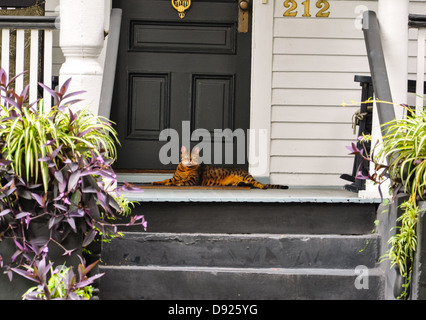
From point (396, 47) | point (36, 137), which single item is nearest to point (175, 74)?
point (396, 47)

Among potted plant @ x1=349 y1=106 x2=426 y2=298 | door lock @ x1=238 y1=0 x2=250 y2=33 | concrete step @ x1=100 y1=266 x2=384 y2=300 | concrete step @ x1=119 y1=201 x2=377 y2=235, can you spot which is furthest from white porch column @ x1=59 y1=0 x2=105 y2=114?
door lock @ x1=238 y1=0 x2=250 y2=33

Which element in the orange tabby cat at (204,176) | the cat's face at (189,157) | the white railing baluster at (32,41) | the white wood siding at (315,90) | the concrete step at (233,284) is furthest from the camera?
the white wood siding at (315,90)

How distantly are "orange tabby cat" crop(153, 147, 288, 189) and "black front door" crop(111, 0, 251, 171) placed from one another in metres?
0.25

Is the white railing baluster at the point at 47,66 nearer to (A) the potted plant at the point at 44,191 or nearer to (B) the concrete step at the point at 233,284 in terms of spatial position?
(A) the potted plant at the point at 44,191

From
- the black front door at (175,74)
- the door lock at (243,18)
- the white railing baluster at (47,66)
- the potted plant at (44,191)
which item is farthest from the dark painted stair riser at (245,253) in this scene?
the door lock at (243,18)

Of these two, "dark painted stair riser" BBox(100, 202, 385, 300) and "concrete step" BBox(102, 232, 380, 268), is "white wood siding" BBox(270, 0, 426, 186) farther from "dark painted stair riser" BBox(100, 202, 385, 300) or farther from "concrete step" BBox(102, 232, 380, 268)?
"concrete step" BBox(102, 232, 380, 268)

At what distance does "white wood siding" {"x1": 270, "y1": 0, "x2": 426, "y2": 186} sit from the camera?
5645 millimetres

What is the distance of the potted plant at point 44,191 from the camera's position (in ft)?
10.3

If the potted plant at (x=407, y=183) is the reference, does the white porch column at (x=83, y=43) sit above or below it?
above

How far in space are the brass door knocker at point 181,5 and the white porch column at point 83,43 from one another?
→ 1771mm

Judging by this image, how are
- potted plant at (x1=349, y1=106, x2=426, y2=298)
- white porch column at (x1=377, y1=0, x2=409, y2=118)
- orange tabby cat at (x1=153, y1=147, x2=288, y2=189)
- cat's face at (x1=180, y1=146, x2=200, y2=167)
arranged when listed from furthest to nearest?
cat's face at (x1=180, y1=146, x2=200, y2=167) < orange tabby cat at (x1=153, y1=147, x2=288, y2=189) < white porch column at (x1=377, y1=0, x2=409, y2=118) < potted plant at (x1=349, y1=106, x2=426, y2=298)

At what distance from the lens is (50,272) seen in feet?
10.6

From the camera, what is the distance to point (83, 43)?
3.86 m

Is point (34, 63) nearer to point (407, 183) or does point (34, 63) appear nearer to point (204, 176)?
point (204, 176)
